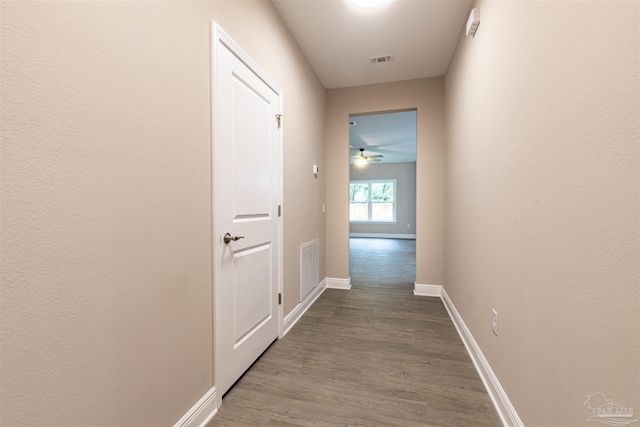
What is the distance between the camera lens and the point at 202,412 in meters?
1.41

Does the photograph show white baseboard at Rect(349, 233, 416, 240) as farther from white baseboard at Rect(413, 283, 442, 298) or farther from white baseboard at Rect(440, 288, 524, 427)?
white baseboard at Rect(440, 288, 524, 427)

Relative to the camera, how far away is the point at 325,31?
260 centimetres

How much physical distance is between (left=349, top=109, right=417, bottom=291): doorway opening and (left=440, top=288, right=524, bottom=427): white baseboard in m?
1.59

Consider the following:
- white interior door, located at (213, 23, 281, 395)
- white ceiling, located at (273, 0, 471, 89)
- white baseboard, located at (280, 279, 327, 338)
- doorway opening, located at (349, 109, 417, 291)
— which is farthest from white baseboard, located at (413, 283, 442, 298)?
white ceiling, located at (273, 0, 471, 89)

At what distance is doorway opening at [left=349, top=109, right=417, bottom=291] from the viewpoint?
16.4 feet

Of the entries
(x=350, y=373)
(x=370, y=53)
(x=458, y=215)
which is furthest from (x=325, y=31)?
(x=350, y=373)

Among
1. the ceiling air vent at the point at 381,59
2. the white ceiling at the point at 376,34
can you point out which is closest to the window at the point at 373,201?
the white ceiling at the point at 376,34

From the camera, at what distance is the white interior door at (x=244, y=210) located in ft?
5.13

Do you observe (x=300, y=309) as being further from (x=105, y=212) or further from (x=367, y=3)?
(x=367, y=3)

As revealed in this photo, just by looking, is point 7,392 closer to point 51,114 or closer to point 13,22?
point 51,114

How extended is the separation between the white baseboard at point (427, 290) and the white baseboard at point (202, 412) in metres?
2.80

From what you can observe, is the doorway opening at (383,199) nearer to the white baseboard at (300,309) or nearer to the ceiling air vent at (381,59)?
the white baseboard at (300,309)

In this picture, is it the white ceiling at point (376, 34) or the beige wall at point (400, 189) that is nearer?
the white ceiling at point (376, 34)

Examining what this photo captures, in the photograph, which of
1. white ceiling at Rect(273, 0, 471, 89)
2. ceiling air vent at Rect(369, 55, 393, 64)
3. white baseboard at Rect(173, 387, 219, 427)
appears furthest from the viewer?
ceiling air vent at Rect(369, 55, 393, 64)
